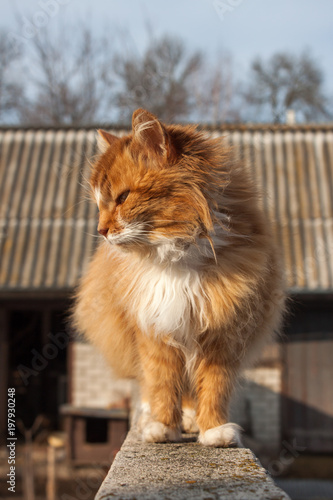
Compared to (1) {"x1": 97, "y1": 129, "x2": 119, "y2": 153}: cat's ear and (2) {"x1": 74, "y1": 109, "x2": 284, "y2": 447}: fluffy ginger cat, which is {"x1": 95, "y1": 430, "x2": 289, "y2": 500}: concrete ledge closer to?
(2) {"x1": 74, "y1": 109, "x2": 284, "y2": 447}: fluffy ginger cat

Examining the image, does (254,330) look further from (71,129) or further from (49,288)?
(71,129)

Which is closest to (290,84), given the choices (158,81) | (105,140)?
(158,81)

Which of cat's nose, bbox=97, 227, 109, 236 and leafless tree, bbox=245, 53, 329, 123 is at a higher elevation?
leafless tree, bbox=245, 53, 329, 123

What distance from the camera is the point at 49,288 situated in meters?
8.37

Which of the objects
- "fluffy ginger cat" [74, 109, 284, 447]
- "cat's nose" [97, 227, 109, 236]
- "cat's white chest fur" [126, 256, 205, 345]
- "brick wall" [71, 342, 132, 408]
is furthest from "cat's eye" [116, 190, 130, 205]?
"brick wall" [71, 342, 132, 408]

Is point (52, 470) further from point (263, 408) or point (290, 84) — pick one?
point (290, 84)

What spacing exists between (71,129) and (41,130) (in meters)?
0.61

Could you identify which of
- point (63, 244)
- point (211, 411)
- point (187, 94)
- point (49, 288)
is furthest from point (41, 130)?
point (211, 411)

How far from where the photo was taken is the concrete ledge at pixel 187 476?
1497mm

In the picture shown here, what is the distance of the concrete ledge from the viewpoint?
1497mm

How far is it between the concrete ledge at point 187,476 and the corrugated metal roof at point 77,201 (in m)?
5.99

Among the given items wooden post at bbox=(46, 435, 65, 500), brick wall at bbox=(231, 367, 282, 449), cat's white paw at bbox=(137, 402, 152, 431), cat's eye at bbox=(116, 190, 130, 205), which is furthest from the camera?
brick wall at bbox=(231, 367, 282, 449)

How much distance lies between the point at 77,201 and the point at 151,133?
24.2 feet

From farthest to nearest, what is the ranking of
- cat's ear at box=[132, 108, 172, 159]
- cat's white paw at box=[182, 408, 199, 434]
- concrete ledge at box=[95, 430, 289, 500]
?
cat's white paw at box=[182, 408, 199, 434], cat's ear at box=[132, 108, 172, 159], concrete ledge at box=[95, 430, 289, 500]
